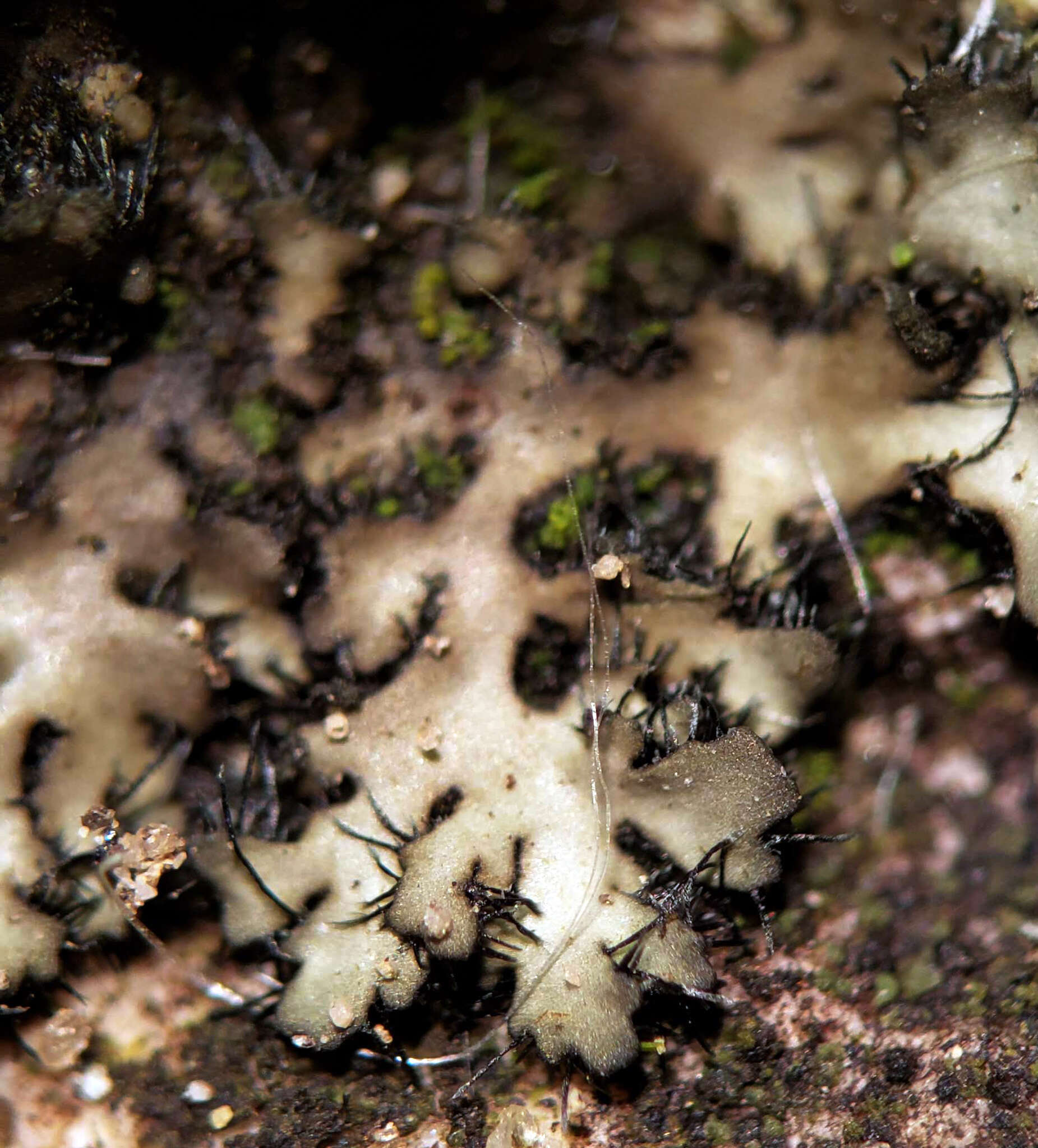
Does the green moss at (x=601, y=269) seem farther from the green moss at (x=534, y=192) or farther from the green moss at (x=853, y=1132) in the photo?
the green moss at (x=853, y=1132)

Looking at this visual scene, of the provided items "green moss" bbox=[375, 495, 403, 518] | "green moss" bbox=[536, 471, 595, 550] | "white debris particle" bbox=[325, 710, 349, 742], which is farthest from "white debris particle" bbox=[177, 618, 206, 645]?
"green moss" bbox=[536, 471, 595, 550]

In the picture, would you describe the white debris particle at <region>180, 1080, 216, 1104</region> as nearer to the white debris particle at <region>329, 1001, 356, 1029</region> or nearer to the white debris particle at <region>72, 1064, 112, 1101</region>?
the white debris particle at <region>72, 1064, 112, 1101</region>

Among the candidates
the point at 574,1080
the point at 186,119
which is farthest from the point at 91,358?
the point at 574,1080

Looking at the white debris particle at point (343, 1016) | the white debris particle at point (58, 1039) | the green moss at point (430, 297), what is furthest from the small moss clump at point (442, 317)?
the white debris particle at point (58, 1039)

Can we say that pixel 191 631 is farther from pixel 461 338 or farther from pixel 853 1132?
pixel 853 1132

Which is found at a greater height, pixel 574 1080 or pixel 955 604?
pixel 955 604

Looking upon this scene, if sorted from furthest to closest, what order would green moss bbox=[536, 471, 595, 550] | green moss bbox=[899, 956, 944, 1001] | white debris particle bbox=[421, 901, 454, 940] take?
green moss bbox=[536, 471, 595, 550]
green moss bbox=[899, 956, 944, 1001]
white debris particle bbox=[421, 901, 454, 940]

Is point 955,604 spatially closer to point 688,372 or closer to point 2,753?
point 688,372

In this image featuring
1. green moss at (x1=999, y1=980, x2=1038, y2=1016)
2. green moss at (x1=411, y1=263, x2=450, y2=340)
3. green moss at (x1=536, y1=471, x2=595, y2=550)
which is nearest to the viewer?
green moss at (x1=999, y1=980, x2=1038, y2=1016)
